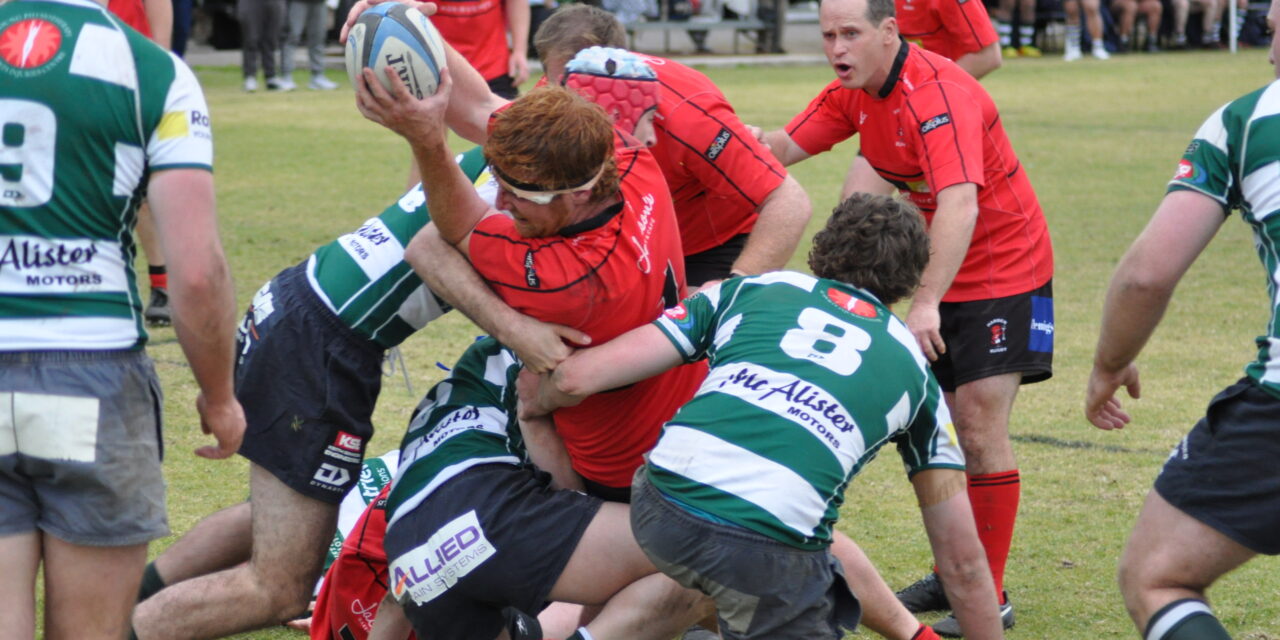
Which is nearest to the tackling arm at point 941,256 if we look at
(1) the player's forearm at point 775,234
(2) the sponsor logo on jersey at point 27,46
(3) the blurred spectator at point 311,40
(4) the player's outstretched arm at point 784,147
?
(1) the player's forearm at point 775,234

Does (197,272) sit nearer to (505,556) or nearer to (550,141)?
(550,141)

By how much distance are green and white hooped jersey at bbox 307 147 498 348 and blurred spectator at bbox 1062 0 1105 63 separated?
21495 mm

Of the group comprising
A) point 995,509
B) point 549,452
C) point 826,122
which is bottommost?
point 995,509

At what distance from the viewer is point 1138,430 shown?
6.17 metres

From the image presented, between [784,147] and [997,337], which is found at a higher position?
[784,147]

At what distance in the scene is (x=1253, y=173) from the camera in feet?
10.5

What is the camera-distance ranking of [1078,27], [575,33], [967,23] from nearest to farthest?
[575,33] → [967,23] → [1078,27]

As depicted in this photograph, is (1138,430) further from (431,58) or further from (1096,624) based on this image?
(431,58)

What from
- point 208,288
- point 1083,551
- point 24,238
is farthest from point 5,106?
point 1083,551

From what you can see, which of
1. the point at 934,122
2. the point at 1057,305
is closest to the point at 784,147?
the point at 934,122

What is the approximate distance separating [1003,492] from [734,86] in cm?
1484

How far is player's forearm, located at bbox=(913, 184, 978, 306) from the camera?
427 centimetres

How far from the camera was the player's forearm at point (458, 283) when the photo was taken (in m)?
3.55

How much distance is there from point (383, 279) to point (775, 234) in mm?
1138
